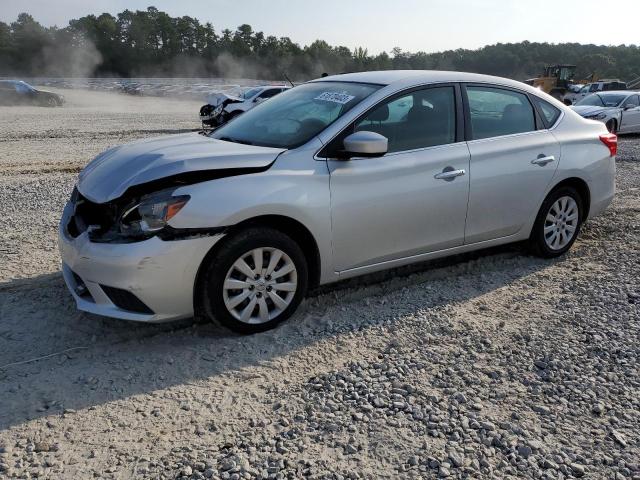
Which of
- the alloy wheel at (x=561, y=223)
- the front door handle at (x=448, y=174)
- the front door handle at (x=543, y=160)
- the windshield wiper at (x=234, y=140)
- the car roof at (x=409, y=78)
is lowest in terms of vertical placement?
the alloy wheel at (x=561, y=223)

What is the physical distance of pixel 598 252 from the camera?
591 centimetres

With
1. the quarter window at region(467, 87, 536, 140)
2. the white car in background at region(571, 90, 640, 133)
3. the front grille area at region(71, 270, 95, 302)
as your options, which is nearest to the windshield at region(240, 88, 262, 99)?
the white car in background at region(571, 90, 640, 133)

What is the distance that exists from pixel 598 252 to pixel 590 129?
1198 mm

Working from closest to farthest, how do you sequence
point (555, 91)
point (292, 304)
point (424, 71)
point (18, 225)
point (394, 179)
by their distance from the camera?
1. point (292, 304)
2. point (394, 179)
3. point (424, 71)
4. point (18, 225)
5. point (555, 91)

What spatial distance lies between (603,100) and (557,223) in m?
14.4

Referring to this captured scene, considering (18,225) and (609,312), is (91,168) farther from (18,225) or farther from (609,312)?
(609,312)

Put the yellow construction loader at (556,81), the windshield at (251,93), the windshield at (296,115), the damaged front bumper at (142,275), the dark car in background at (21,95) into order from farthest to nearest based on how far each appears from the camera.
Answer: the yellow construction loader at (556,81) → the dark car in background at (21,95) → the windshield at (251,93) → the windshield at (296,115) → the damaged front bumper at (142,275)

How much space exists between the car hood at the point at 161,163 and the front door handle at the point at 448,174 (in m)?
1.28

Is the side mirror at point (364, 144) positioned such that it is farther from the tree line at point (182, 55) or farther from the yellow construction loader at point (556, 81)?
the tree line at point (182, 55)

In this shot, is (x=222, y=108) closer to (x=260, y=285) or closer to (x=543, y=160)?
(x=543, y=160)

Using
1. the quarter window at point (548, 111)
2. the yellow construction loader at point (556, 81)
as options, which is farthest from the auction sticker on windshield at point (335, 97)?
the yellow construction loader at point (556, 81)

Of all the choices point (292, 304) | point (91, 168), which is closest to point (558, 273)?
point (292, 304)

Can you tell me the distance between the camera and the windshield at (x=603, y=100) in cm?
1759

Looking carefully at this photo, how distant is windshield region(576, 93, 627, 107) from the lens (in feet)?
57.7
